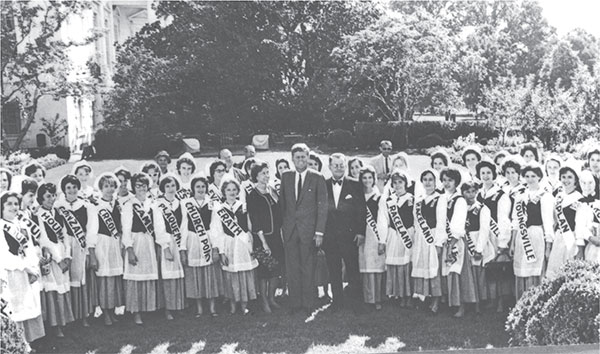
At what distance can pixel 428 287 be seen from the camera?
202 inches

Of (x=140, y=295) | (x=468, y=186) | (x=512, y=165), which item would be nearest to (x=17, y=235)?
(x=140, y=295)

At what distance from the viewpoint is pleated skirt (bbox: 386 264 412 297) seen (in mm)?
5262

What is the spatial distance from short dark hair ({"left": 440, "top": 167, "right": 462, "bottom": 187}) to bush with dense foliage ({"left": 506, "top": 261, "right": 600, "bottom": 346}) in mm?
1165

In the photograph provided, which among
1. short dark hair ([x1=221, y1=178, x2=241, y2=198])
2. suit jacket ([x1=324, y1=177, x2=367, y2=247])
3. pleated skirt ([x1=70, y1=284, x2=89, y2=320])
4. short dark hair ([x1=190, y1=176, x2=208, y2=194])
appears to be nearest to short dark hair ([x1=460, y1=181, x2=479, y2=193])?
suit jacket ([x1=324, y1=177, x2=367, y2=247])

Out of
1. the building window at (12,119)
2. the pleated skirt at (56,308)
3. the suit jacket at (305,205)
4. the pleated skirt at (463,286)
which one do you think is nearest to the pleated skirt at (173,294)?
the pleated skirt at (56,308)

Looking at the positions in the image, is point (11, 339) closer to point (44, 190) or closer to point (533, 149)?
point (44, 190)

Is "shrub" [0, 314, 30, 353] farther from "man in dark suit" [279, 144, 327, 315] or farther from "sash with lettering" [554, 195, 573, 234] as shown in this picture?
"sash with lettering" [554, 195, 573, 234]

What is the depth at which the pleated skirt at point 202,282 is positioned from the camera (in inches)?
205

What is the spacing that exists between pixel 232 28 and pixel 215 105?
0.64m

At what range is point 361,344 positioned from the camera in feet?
15.1

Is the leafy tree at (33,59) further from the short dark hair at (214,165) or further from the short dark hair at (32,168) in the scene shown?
the short dark hair at (214,165)

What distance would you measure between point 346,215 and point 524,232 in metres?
1.43

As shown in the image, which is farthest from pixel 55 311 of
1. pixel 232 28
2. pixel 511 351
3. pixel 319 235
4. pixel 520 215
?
pixel 520 215

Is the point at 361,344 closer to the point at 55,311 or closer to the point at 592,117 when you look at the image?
the point at 55,311
